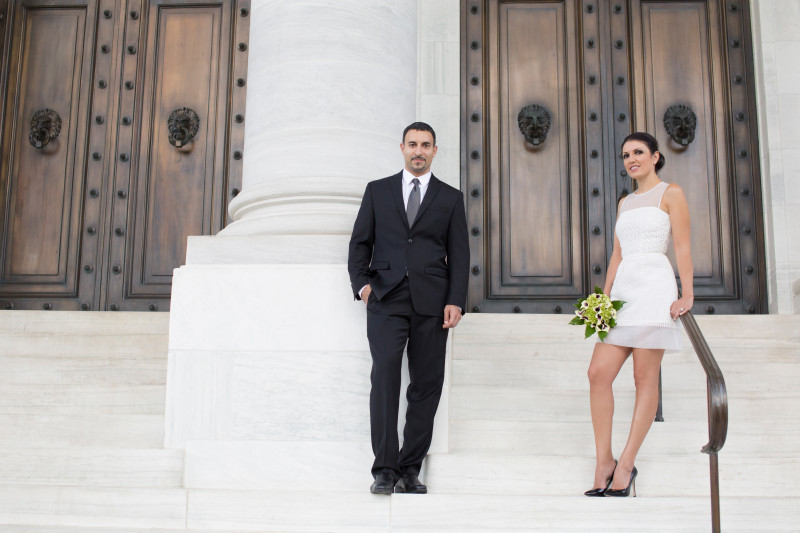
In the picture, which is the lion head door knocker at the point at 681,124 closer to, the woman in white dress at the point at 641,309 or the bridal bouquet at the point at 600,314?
the woman in white dress at the point at 641,309

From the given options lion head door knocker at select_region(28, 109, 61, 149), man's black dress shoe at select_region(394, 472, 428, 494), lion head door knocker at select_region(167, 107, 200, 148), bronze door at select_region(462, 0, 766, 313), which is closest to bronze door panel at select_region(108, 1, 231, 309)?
lion head door knocker at select_region(167, 107, 200, 148)

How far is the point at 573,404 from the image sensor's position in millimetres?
5836

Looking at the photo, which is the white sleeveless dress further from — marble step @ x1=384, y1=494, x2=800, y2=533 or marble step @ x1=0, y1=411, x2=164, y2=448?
marble step @ x1=0, y1=411, x2=164, y2=448

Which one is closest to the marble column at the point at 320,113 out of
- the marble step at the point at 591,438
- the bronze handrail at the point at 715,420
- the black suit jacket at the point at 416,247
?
the black suit jacket at the point at 416,247

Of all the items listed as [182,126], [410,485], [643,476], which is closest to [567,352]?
[643,476]

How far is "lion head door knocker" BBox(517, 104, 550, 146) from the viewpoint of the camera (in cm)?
875

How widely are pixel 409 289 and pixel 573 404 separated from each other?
1.55 metres

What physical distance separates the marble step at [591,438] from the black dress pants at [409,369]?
563mm

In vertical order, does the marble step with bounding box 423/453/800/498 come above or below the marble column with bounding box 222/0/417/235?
below

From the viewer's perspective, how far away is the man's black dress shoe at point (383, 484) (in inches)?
183

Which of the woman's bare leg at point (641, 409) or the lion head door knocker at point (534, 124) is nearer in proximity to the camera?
the woman's bare leg at point (641, 409)

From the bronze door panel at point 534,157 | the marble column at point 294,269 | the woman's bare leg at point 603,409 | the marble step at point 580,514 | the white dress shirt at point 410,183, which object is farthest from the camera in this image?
the bronze door panel at point 534,157

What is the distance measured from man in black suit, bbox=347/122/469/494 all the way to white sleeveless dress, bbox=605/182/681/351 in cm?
82

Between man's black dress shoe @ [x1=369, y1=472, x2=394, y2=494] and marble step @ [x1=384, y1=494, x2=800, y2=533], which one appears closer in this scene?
marble step @ [x1=384, y1=494, x2=800, y2=533]
